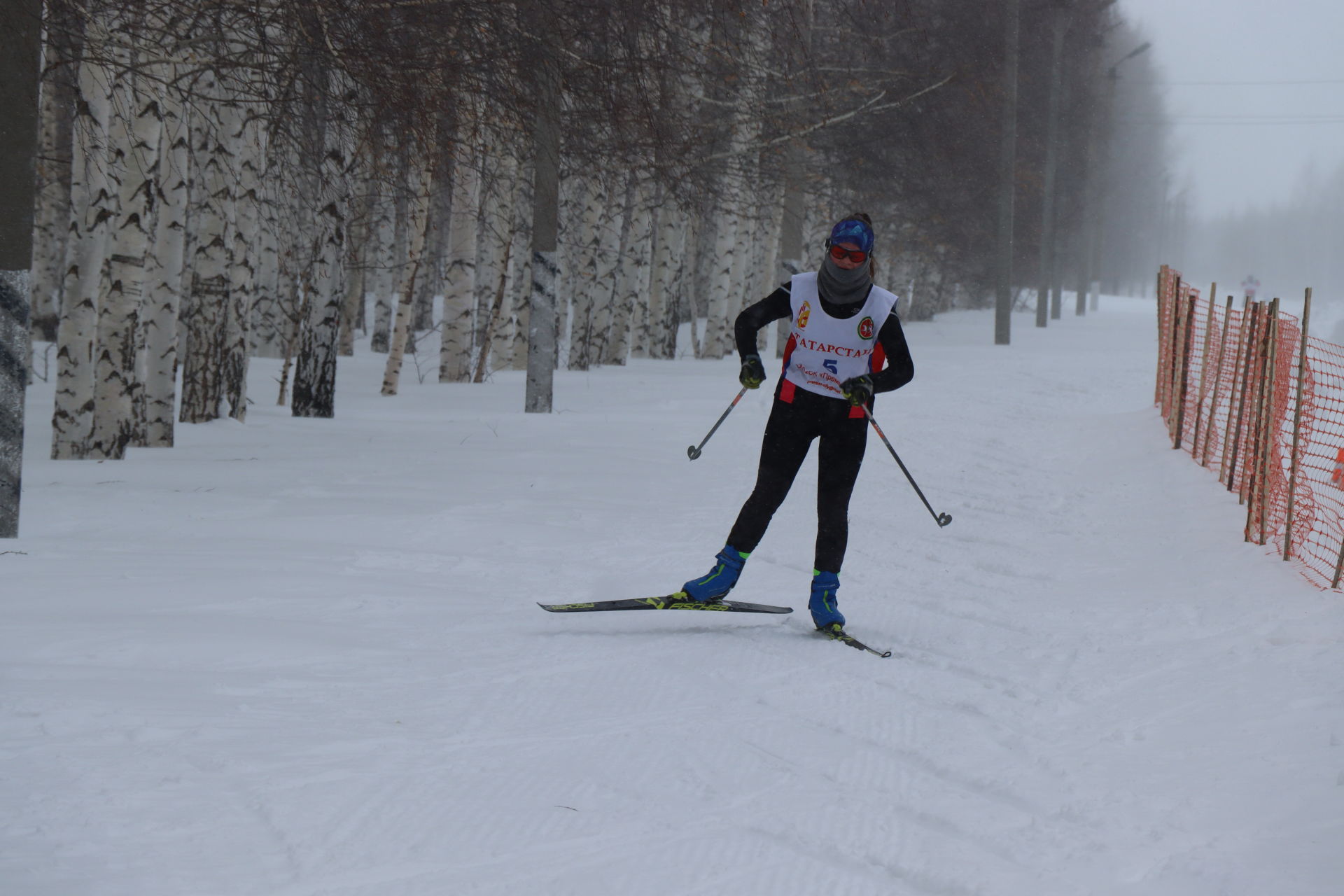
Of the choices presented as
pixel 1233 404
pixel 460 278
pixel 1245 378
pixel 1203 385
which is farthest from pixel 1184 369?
pixel 460 278

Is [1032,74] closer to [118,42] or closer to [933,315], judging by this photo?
[933,315]

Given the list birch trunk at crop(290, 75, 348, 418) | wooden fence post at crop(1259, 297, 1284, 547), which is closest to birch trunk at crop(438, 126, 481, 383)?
birch trunk at crop(290, 75, 348, 418)

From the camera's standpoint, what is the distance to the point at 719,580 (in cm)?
602

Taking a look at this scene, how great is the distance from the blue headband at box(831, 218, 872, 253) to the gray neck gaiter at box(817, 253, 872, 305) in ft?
0.32

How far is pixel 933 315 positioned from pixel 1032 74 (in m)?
9.93

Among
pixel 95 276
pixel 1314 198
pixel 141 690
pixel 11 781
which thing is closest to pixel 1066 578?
pixel 141 690

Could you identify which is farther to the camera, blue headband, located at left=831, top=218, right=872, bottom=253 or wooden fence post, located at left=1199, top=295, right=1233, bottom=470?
wooden fence post, located at left=1199, top=295, right=1233, bottom=470

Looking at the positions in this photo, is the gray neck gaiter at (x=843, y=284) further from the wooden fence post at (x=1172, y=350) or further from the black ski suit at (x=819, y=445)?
the wooden fence post at (x=1172, y=350)

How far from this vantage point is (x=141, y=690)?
4.34 meters

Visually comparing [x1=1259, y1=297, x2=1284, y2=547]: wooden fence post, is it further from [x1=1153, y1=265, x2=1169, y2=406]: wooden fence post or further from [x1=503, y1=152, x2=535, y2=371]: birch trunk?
[x1=503, y1=152, x2=535, y2=371]: birch trunk

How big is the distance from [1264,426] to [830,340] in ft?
13.5

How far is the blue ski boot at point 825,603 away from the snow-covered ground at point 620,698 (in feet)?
0.57

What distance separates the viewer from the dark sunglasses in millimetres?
5711

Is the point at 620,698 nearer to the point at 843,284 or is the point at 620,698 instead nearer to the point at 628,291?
the point at 843,284
